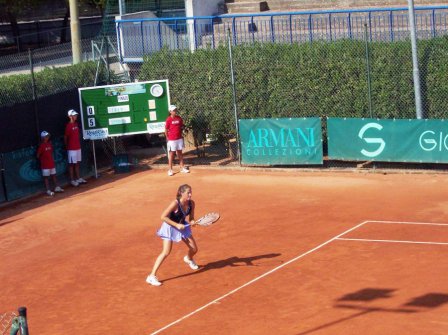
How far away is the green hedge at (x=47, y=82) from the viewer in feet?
73.9

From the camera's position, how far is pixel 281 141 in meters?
22.7

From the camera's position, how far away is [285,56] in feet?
76.0

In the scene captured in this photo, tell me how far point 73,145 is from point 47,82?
211 centimetres

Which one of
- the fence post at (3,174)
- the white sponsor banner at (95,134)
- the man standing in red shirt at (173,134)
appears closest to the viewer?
the fence post at (3,174)

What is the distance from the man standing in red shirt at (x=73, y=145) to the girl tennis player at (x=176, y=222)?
8.72 meters

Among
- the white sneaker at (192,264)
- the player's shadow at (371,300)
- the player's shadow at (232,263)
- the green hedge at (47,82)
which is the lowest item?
the player's shadow at (371,300)

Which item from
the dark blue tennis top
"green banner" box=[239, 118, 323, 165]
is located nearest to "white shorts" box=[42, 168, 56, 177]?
"green banner" box=[239, 118, 323, 165]

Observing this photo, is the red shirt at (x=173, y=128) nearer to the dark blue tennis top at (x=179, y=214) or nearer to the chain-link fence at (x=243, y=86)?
the chain-link fence at (x=243, y=86)

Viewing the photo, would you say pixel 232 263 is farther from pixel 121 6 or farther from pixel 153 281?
pixel 121 6

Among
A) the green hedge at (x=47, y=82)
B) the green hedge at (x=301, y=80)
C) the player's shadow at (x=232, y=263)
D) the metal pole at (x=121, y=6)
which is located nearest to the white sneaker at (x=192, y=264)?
the player's shadow at (x=232, y=263)

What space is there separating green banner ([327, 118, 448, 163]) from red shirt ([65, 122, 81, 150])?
6.24 meters

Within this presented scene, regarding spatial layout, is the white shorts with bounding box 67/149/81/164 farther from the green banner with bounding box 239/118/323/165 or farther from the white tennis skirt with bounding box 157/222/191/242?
the white tennis skirt with bounding box 157/222/191/242

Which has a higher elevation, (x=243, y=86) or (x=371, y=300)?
(x=243, y=86)

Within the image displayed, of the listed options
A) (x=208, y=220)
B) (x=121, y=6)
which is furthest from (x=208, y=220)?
(x=121, y=6)
